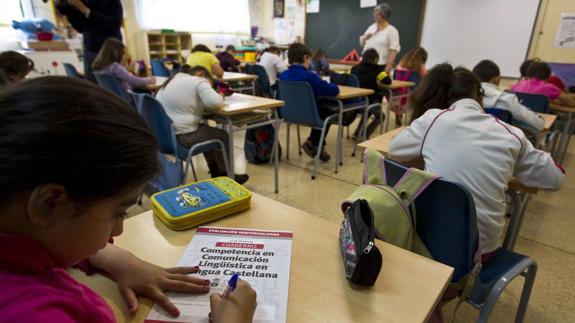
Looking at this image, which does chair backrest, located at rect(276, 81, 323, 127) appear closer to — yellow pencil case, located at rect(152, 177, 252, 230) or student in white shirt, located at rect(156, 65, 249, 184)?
student in white shirt, located at rect(156, 65, 249, 184)

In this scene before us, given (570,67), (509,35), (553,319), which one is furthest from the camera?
(509,35)

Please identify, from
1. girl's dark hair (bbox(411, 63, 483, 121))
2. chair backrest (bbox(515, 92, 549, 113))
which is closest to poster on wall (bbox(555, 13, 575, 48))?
chair backrest (bbox(515, 92, 549, 113))

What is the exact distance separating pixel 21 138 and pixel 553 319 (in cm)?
203

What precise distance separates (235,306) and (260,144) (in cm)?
277

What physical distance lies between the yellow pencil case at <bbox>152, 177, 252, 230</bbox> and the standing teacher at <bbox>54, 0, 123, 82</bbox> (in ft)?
9.41

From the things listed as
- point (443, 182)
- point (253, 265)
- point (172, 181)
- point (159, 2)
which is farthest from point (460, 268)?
point (159, 2)

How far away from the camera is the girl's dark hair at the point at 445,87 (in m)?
1.42

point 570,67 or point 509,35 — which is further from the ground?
point 509,35

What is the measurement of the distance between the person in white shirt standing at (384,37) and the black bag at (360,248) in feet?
13.9

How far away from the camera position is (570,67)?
14.5ft

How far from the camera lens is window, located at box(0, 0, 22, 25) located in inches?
202

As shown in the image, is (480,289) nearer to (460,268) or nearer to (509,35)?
(460,268)

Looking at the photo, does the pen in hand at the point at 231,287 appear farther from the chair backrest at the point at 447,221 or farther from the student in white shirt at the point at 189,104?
the student in white shirt at the point at 189,104

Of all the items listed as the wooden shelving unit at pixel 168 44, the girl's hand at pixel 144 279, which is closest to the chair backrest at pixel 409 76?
the wooden shelving unit at pixel 168 44
